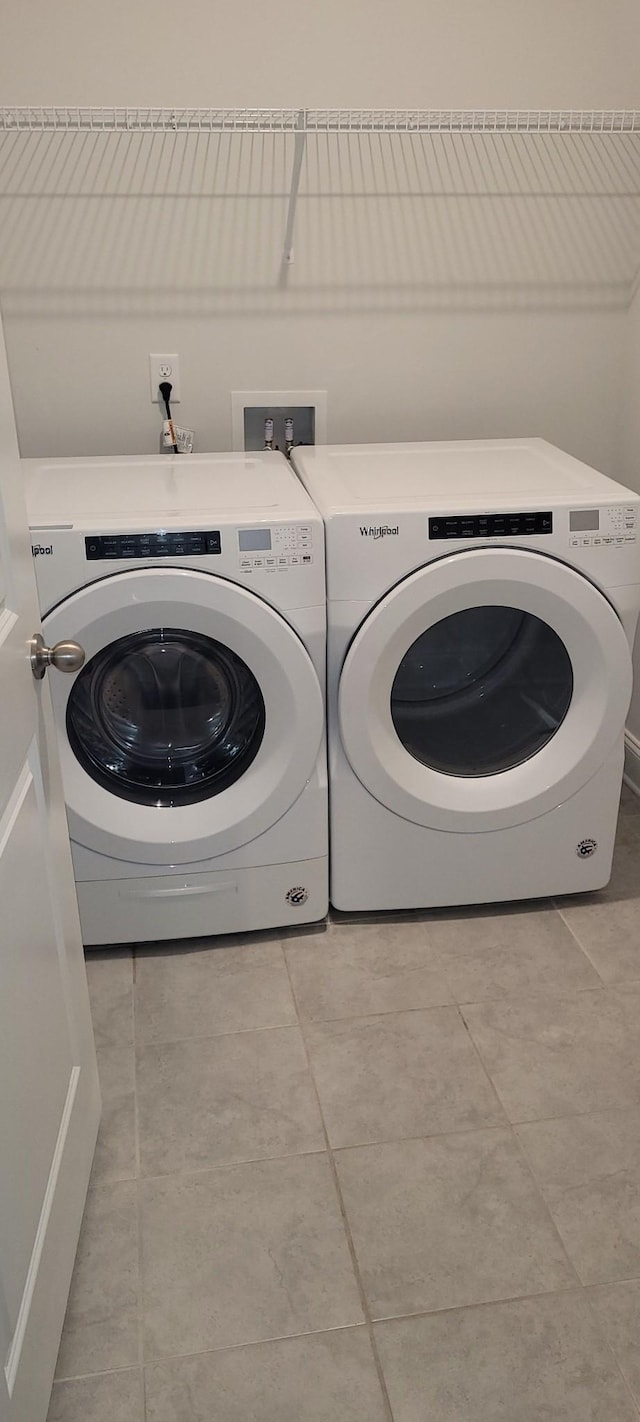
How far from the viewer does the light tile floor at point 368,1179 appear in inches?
53.6

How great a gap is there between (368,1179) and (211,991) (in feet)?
1.60

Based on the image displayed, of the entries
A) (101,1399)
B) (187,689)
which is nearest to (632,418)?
(187,689)

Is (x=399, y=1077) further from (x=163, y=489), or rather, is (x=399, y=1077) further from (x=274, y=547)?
(x=163, y=489)

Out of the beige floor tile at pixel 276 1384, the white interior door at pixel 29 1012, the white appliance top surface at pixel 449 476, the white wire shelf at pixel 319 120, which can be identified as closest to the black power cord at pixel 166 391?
the white appliance top surface at pixel 449 476

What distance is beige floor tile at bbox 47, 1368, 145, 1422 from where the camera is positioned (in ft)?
4.31

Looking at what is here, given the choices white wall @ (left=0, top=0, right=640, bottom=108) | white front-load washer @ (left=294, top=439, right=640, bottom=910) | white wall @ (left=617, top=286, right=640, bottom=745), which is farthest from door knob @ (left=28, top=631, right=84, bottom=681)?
white wall @ (left=617, top=286, right=640, bottom=745)

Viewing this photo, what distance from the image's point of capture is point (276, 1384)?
4.43 ft

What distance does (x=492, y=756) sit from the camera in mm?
2107

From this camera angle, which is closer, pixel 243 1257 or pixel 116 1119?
pixel 243 1257

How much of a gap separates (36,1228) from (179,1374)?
31 cm

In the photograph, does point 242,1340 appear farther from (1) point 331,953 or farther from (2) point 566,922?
(2) point 566,922

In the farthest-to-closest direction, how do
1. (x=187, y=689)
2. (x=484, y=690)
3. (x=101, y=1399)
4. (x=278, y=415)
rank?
(x=278, y=415) < (x=484, y=690) < (x=187, y=689) < (x=101, y=1399)

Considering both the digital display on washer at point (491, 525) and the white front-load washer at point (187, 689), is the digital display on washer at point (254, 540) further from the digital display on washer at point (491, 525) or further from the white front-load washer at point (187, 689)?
the digital display on washer at point (491, 525)

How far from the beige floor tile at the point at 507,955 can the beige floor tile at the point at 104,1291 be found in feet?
2.26
